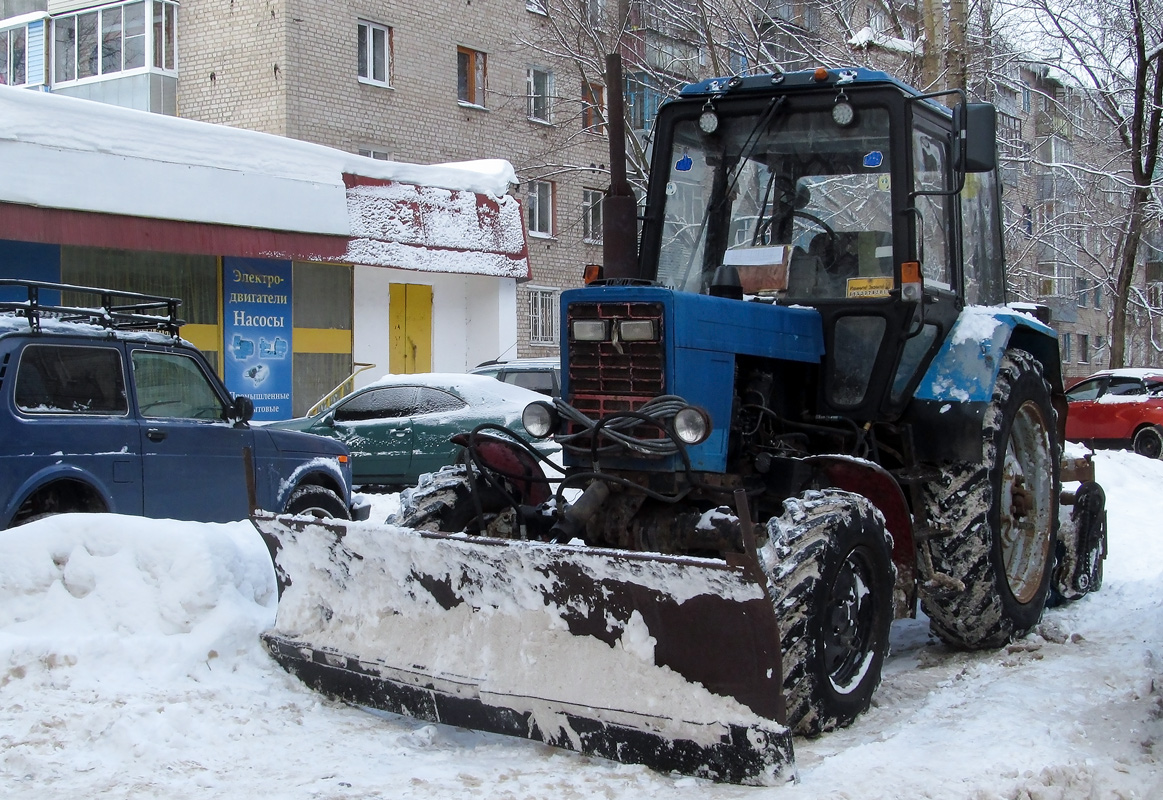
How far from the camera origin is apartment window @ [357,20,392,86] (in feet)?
85.0

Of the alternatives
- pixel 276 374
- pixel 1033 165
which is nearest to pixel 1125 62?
pixel 1033 165

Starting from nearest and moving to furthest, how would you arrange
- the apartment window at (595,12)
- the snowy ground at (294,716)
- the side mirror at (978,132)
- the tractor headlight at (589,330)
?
the snowy ground at (294,716) < the tractor headlight at (589,330) < the side mirror at (978,132) < the apartment window at (595,12)

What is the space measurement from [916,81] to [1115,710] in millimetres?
13959

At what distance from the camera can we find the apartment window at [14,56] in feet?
87.1

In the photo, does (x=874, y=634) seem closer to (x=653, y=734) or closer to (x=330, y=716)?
(x=653, y=734)

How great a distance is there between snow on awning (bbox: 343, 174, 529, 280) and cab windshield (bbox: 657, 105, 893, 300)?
14.6 meters

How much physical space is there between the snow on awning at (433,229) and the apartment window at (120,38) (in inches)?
308

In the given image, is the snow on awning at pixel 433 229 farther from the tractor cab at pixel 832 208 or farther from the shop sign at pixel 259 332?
the tractor cab at pixel 832 208

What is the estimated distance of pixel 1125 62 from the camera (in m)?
22.2

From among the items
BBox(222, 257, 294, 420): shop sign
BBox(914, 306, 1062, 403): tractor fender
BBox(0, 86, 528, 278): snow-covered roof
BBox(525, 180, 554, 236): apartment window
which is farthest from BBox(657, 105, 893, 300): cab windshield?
BBox(525, 180, 554, 236): apartment window

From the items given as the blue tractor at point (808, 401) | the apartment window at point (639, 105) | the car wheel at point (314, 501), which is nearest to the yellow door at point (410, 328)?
the apartment window at point (639, 105)

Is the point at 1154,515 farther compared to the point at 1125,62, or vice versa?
the point at 1125,62

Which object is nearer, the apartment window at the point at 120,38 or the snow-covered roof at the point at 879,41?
the snow-covered roof at the point at 879,41

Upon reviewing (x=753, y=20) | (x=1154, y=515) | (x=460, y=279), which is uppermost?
(x=753, y=20)
